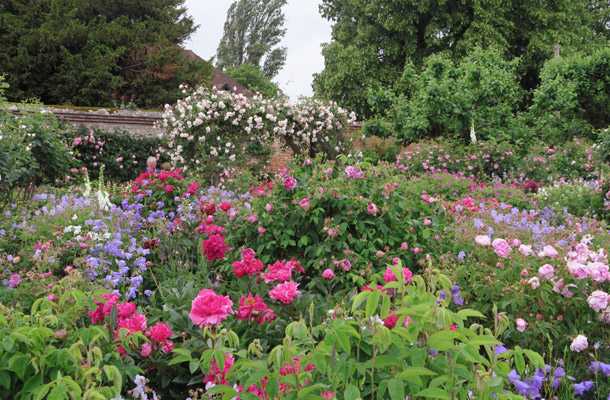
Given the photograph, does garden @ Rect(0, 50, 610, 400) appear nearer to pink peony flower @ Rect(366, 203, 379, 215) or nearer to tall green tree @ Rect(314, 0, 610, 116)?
pink peony flower @ Rect(366, 203, 379, 215)

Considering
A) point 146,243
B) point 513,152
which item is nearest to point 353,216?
point 146,243

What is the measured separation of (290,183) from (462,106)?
10.9 m

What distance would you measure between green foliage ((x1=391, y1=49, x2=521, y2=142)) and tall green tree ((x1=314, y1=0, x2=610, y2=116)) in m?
8.02

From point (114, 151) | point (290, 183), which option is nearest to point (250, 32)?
point (114, 151)

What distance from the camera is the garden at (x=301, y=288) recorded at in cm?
168

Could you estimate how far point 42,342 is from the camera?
6.48 feet

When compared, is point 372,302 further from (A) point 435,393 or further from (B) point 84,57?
(B) point 84,57

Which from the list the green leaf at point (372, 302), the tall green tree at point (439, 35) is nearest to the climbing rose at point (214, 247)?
the green leaf at point (372, 302)

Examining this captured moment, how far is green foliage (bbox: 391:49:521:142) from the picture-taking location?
549 inches

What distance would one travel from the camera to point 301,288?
150 inches

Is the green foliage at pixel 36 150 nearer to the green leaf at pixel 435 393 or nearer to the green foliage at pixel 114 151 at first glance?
the green foliage at pixel 114 151

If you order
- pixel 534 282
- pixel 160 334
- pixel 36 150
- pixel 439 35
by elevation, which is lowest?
pixel 36 150

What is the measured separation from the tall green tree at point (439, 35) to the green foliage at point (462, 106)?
8018 mm

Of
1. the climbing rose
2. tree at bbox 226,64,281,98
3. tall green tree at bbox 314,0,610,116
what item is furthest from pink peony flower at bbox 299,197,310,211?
tree at bbox 226,64,281,98
